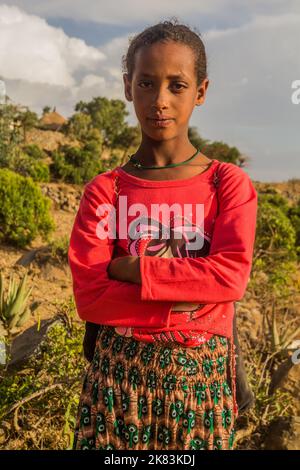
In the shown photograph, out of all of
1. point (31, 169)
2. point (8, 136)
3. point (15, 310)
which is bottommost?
point (15, 310)

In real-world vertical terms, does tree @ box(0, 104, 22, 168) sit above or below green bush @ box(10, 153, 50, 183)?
above

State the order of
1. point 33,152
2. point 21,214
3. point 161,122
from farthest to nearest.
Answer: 1. point 33,152
2. point 21,214
3. point 161,122

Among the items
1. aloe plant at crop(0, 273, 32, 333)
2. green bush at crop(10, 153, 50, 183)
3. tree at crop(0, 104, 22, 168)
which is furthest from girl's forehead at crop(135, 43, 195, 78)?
tree at crop(0, 104, 22, 168)

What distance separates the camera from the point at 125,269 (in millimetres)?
1429

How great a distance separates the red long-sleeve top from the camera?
55.0 inches

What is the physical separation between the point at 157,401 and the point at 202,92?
0.87 m

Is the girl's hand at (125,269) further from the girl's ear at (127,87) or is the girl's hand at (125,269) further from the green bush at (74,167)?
the green bush at (74,167)

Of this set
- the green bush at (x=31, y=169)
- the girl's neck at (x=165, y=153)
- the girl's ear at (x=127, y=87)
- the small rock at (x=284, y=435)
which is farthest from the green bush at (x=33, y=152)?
the girl's neck at (x=165, y=153)

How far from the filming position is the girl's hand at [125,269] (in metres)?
1.41

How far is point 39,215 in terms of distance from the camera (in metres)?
9.52

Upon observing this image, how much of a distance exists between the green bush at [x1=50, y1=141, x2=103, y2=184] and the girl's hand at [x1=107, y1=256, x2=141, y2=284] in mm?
15762

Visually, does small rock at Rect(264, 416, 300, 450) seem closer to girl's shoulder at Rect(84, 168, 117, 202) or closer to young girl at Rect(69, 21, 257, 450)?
young girl at Rect(69, 21, 257, 450)

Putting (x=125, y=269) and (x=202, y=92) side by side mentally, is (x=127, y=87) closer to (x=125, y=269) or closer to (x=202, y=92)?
(x=202, y=92)

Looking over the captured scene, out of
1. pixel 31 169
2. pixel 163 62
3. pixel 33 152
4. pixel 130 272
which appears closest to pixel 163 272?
pixel 130 272
